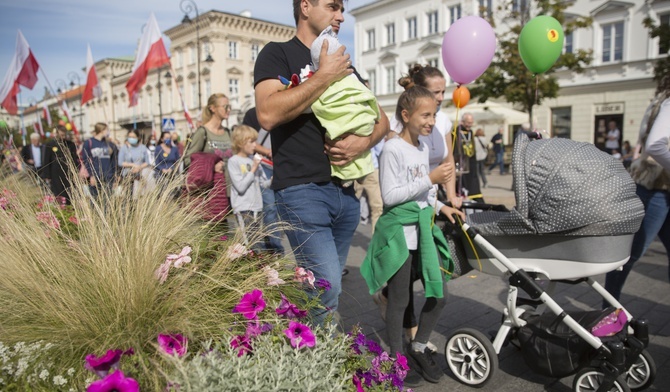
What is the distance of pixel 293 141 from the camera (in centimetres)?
248

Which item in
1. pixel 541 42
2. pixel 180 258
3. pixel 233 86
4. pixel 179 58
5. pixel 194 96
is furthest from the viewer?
pixel 179 58

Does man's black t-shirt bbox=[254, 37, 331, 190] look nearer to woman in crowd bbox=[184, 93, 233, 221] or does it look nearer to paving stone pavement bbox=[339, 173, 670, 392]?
paving stone pavement bbox=[339, 173, 670, 392]

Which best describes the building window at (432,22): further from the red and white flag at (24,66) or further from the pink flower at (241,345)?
the pink flower at (241,345)

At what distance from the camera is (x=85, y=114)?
79188 millimetres

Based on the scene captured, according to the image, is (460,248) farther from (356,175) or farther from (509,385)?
(356,175)

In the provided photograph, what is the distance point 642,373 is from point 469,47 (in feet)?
8.36

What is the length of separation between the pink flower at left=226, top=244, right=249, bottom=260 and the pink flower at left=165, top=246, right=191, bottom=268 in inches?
7.2

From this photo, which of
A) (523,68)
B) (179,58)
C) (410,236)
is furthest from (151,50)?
(179,58)

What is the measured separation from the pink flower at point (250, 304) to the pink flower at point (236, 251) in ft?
0.94

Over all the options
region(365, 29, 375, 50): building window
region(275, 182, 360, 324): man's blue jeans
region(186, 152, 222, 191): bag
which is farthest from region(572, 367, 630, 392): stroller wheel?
region(365, 29, 375, 50): building window

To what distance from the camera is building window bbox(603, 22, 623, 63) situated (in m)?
27.8

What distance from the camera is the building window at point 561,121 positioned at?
30.6 metres

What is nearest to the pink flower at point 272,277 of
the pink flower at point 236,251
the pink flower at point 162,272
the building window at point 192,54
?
the pink flower at point 236,251

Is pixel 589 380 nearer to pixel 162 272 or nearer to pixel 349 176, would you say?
pixel 349 176
